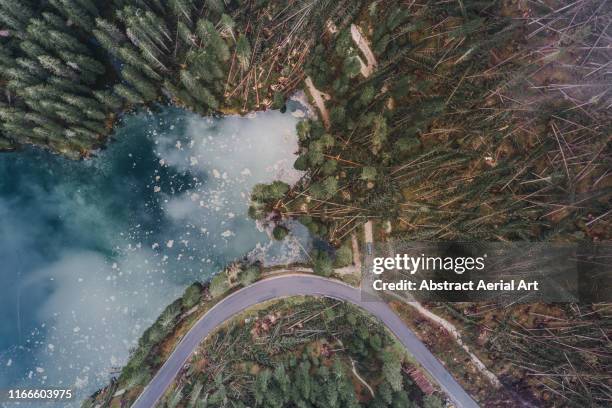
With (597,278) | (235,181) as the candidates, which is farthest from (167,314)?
(597,278)

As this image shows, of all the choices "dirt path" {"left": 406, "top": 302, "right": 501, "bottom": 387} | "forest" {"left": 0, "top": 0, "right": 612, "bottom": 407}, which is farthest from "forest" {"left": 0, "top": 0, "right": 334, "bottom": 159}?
"dirt path" {"left": 406, "top": 302, "right": 501, "bottom": 387}

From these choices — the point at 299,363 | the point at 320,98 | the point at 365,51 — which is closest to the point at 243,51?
the point at 320,98

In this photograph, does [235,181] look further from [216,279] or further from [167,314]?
[167,314]

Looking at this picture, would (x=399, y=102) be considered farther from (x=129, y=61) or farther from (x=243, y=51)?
(x=129, y=61)

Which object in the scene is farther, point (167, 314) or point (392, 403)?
point (167, 314)

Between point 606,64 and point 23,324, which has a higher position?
point 606,64

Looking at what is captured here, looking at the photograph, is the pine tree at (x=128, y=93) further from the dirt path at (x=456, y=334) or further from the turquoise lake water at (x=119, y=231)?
the dirt path at (x=456, y=334)
